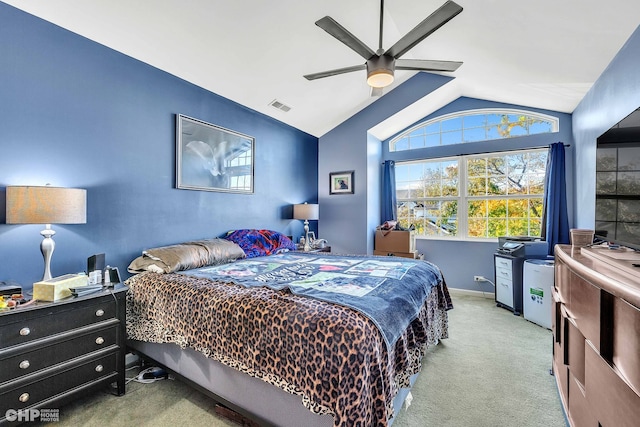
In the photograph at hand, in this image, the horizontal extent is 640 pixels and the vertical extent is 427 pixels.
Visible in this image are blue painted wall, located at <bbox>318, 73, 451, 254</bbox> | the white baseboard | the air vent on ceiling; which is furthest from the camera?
blue painted wall, located at <bbox>318, 73, 451, 254</bbox>

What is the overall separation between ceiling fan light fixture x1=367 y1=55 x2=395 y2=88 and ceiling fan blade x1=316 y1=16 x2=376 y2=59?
0.23 ft

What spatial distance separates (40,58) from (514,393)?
166 inches

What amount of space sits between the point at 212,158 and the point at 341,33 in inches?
78.1

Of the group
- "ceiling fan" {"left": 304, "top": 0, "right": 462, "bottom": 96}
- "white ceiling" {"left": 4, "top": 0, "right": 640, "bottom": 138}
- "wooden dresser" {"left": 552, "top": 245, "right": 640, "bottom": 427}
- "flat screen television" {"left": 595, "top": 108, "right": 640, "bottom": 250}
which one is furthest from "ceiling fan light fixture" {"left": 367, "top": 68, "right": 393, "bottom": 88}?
"wooden dresser" {"left": 552, "top": 245, "right": 640, "bottom": 427}

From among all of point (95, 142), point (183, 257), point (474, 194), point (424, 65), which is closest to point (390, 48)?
point (424, 65)

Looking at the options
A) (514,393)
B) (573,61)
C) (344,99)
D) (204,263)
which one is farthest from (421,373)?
(344,99)

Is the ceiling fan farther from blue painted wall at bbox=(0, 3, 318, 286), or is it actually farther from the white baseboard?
the white baseboard

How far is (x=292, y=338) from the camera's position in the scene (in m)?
1.33

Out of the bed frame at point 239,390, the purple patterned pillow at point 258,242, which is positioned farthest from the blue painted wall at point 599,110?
the purple patterned pillow at point 258,242

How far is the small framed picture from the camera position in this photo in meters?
4.80

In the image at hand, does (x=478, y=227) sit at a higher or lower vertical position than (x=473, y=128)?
lower

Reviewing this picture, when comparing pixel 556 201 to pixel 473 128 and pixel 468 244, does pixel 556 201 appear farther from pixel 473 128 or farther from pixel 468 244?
pixel 473 128

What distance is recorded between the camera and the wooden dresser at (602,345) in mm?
811

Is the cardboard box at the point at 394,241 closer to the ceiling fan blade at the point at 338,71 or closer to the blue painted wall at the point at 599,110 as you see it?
the blue painted wall at the point at 599,110
